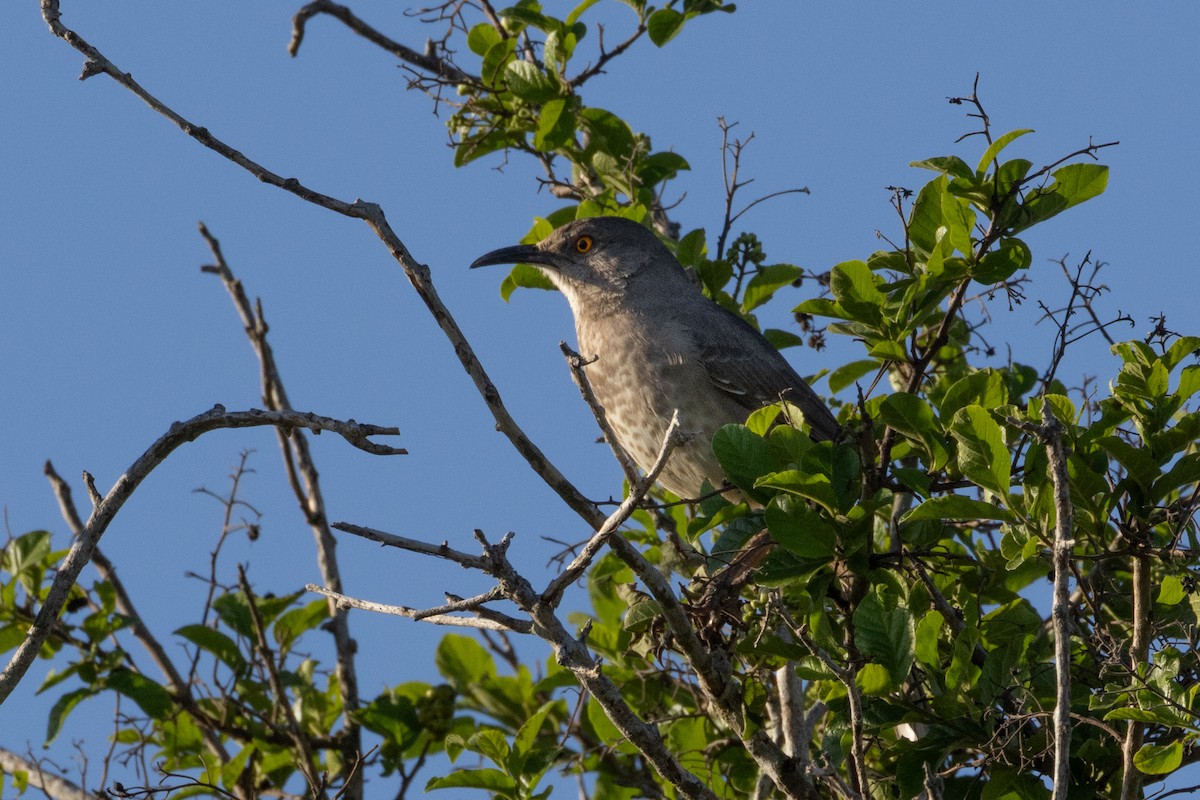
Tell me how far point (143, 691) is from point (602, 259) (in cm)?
283

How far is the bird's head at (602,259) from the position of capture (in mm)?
6566

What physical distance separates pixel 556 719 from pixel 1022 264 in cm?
259

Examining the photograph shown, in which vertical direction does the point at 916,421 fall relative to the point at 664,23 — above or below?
below

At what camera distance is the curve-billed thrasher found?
5.82 meters

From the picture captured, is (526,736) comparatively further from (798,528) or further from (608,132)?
(608,132)

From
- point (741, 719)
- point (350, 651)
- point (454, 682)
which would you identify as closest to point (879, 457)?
point (741, 719)

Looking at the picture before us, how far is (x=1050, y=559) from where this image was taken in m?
4.03

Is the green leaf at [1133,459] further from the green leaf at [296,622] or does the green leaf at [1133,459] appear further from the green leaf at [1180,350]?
the green leaf at [296,622]

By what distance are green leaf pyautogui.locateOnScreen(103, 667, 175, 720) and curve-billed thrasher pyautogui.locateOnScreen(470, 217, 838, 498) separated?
2159 millimetres

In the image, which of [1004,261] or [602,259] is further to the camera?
[602,259]

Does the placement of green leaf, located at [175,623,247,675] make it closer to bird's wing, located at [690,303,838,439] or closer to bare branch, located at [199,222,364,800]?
bare branch, located at [199,222,364,800]

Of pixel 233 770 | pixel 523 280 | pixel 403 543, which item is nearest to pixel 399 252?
pixel 403 543

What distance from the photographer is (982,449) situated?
3.76 meters

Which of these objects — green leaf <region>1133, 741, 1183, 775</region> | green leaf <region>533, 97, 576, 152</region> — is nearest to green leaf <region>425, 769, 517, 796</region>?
green leaf <region>1133, 741, 1183, 775</region>
